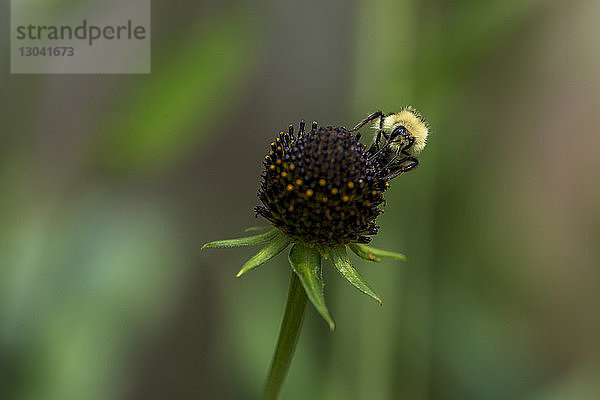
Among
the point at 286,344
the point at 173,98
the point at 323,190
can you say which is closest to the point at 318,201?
the point at 323,190

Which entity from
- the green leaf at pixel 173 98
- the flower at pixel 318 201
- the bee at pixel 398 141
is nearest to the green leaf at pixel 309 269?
the flower at pixel 318 201

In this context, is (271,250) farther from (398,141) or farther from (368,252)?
(398,141)

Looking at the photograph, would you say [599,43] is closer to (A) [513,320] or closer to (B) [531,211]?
(B) [531,211]

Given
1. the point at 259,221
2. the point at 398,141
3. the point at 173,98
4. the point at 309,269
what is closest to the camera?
the point at 309,269

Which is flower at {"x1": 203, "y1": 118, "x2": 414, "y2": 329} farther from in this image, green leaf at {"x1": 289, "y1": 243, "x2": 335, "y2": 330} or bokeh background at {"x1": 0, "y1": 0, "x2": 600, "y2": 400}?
bokeh background at {"x1": 0, "y1": 0, "x2": 600, "y2": 400}

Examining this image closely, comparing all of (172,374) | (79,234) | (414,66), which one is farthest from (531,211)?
(79,234)

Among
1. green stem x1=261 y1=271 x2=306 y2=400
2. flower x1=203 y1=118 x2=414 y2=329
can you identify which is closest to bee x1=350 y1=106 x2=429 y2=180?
flower x1=203 y1=118 x2=414 y2=329
